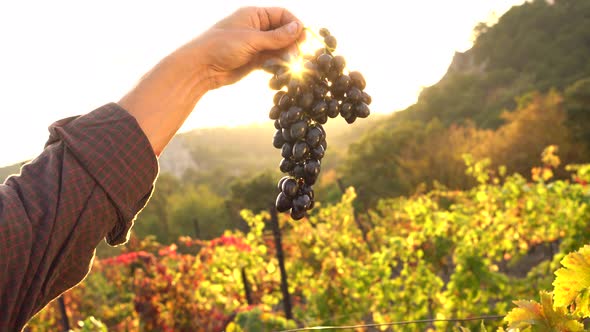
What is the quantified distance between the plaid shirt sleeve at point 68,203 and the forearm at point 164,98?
0.06 m

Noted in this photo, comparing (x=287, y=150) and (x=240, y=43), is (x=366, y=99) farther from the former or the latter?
(x=240, y=43)

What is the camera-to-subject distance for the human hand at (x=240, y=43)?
1.31 metres

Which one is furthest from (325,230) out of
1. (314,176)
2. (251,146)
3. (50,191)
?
(251,146)

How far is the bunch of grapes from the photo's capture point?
1.30m

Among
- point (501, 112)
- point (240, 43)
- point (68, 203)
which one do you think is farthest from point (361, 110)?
point (501, 112)

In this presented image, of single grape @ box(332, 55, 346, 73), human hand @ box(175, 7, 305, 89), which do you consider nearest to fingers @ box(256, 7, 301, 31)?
human hand @ box(175, 7, 305, 89)

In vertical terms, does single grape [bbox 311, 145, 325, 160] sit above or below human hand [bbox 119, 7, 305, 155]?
below

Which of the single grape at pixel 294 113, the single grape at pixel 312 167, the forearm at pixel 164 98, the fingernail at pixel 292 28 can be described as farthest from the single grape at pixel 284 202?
the fingernail at pixel 292 28

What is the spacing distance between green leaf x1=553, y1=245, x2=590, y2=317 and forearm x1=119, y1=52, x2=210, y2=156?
0.90m

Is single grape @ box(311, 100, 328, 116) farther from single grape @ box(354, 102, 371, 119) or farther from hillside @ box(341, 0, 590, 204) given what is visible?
hillside @ box(341, 0, 590, 204)

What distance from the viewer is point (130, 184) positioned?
3.29 ft

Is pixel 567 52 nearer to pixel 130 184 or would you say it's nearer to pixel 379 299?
pixel 379 299

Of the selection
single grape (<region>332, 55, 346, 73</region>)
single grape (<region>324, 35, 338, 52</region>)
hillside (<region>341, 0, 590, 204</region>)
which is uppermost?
hillside (<region>341, 0, 590, 204</region>)

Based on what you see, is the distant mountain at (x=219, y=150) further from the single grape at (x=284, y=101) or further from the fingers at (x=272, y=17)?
the single grape at (x=284, y=101)
